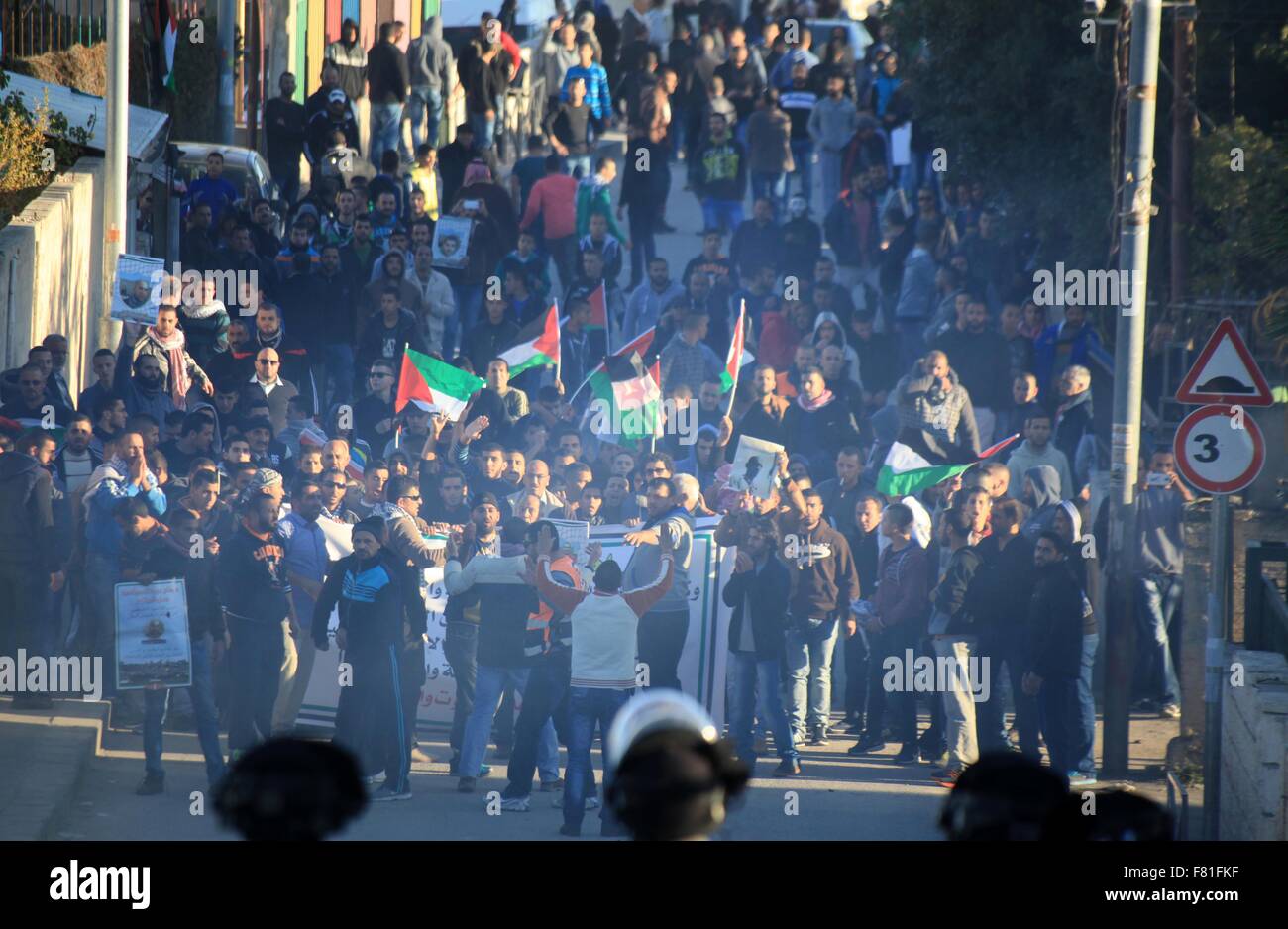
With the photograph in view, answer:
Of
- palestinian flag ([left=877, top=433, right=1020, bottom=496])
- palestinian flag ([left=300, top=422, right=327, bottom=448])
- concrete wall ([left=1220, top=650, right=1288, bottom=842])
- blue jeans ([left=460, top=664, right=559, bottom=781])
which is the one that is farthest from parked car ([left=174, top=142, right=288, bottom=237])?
concrete wall ([left=1220, top=650, right=1288, bottom=842])

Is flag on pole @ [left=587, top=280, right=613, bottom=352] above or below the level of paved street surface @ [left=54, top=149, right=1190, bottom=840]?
above

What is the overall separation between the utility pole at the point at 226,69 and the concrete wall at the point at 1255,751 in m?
16.8

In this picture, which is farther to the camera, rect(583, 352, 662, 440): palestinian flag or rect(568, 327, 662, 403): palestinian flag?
rect(568, 327, 662, 403): palestinian flag

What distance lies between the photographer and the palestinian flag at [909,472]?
13.2 metres

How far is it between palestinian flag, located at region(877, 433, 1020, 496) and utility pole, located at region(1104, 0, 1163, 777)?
1.08m

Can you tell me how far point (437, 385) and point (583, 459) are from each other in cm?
125

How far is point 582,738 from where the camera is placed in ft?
34.7

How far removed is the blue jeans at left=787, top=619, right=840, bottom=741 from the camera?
1234cm

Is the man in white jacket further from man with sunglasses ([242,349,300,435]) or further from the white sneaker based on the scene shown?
the white sneaker

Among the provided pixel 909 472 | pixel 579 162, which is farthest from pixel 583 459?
pixel 579 162

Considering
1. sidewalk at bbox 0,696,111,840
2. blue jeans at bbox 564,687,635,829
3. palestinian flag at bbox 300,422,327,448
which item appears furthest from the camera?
palestinian flag at bbox 300,422,327,448

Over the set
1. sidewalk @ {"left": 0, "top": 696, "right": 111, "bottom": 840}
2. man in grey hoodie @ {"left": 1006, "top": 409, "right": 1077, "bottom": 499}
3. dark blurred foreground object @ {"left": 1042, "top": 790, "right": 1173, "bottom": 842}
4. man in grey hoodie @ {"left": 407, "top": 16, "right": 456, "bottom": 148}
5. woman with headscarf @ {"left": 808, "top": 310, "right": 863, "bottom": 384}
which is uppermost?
man in grey hoodie @ {"left": 407, "top": 16, "right": 456, "bottom": 148}

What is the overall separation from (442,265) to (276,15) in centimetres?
1240
